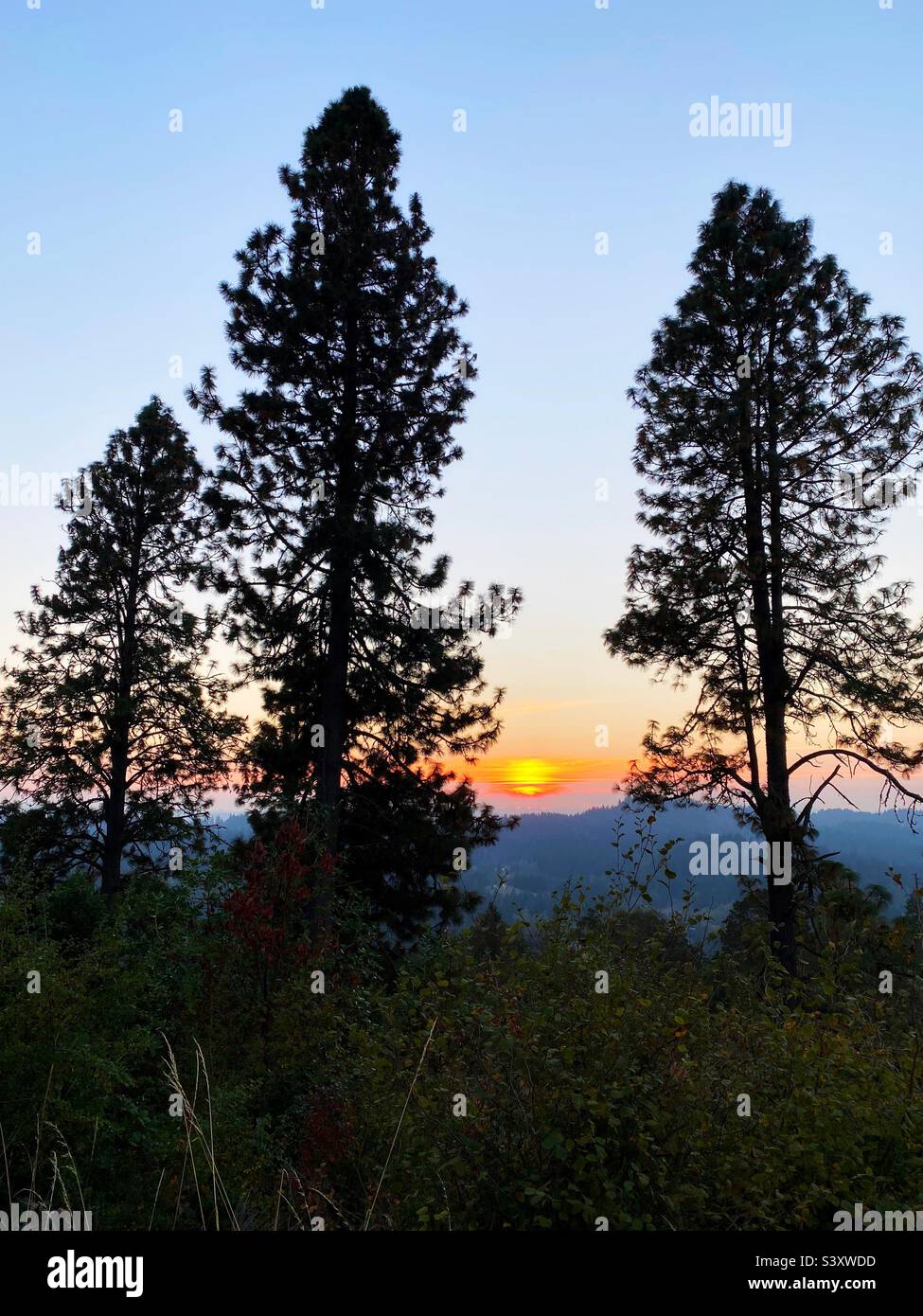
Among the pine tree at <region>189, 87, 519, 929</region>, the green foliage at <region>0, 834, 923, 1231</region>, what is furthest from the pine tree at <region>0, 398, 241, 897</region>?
the green foliage at <region>0, 834, 923, 1231</region>

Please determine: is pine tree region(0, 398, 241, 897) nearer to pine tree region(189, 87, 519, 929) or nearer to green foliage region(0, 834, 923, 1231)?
pine tree region(189, 87, 519, 929)

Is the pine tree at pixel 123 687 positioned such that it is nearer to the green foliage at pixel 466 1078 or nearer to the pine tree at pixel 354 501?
the pine tree at pixel 354 501

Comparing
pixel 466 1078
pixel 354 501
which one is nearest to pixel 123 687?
pixel 354 501

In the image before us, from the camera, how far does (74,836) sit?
19.0 metres

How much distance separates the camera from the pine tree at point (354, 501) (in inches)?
643

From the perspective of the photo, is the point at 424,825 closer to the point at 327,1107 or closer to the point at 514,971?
the point at 327,1107

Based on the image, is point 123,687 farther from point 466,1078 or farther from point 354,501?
point 466,1078

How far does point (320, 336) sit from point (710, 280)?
7.84m

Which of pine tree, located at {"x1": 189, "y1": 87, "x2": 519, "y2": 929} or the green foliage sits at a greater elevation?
pine tree, located at {"x1": 189, "y1": 87, "x2": 519, "y2": 929}

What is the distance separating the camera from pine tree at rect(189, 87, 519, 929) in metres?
16.3

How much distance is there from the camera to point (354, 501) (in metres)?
16.5

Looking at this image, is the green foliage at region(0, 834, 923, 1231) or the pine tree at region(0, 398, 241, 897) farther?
the pine tree at region(0, 398, 241, 897)
